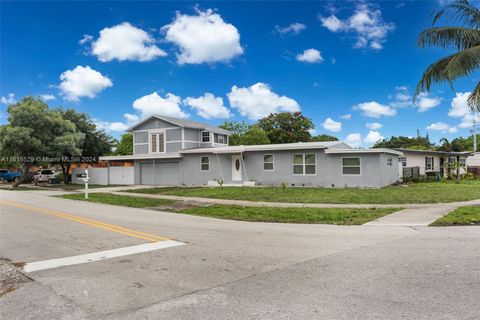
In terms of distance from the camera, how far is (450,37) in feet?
48.7

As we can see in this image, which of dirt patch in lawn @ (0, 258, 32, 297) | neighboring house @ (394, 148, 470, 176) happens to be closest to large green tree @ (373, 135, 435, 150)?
neighboring house @ (394, 148, 470, 176)

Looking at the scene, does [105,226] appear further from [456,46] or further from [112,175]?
[112,175]

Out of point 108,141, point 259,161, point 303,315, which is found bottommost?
point 303,315

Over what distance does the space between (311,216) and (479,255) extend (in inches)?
234

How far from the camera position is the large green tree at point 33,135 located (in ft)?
98.1

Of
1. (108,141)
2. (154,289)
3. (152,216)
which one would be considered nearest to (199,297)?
(154,289)

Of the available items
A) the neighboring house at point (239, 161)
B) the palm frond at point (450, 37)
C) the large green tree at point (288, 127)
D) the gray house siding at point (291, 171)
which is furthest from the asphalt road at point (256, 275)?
the large green tree at point (288, 127)

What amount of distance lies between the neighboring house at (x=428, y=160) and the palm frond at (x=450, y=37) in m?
15.5

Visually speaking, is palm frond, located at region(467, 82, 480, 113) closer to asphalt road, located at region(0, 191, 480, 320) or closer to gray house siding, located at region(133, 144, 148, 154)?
asphalt road, located at region(0, 191, 480, 320)

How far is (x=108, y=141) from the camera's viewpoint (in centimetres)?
4112

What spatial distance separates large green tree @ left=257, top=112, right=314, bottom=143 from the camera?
5778 cm

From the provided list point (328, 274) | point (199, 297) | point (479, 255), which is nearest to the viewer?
point (199, 297)

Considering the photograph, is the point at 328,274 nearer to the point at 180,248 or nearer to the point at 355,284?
the point at 355,284

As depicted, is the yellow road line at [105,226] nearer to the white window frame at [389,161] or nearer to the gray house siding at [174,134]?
the gray house siding at [174,134]
